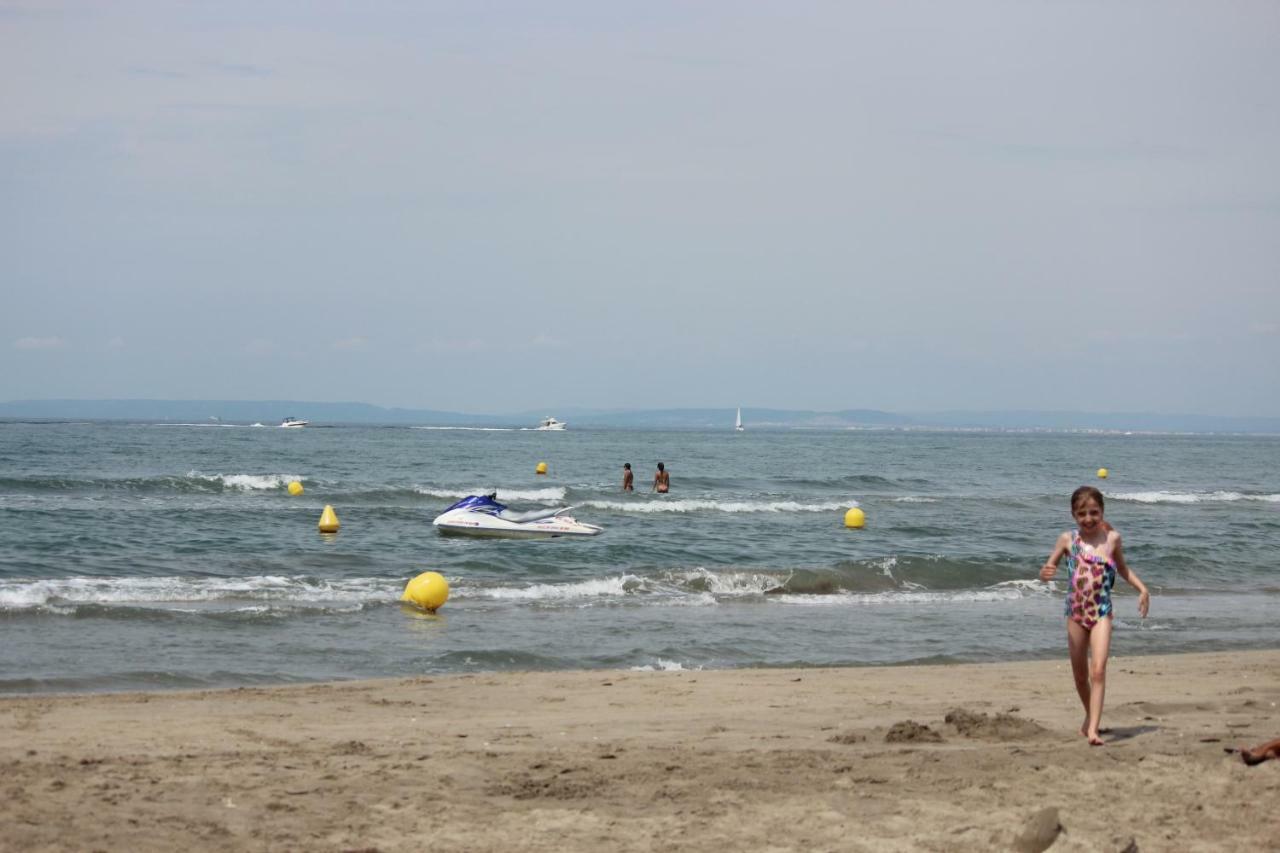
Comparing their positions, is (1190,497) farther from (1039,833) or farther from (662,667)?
(1039,833)

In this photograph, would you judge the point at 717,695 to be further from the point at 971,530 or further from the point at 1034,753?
the point at 971,530

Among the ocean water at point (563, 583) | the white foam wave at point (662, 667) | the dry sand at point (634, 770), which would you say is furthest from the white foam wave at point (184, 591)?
the dry sand at point (634, 770)

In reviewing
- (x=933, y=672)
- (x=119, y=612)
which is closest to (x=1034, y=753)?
(x=933, y=672)

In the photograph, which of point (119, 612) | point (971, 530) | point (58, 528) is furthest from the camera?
point (971, 530)

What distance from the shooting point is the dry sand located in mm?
6094

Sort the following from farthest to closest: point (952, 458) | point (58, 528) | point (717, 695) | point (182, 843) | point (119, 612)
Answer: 1. point (952, 458)
2. point (58, 528)
3. point (119, 612)
4. point (717, 695)
5. point (182, 843)

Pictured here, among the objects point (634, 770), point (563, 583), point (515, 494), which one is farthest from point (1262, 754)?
point (515, 494)

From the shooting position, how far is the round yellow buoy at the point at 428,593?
631 inches

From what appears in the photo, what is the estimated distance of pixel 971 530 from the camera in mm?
31016

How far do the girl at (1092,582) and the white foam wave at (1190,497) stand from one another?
38.3 metres

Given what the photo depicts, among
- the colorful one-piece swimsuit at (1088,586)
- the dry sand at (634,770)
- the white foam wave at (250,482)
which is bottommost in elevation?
the white foam wave at (250,482)

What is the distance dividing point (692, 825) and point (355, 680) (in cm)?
616

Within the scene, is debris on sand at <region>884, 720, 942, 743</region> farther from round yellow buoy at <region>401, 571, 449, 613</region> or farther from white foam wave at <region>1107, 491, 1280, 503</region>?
white foam wave at <region>1107, 491, 1280, 503</region>

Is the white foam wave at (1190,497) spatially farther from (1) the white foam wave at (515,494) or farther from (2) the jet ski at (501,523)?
(2) the jet ski at (501,523)
